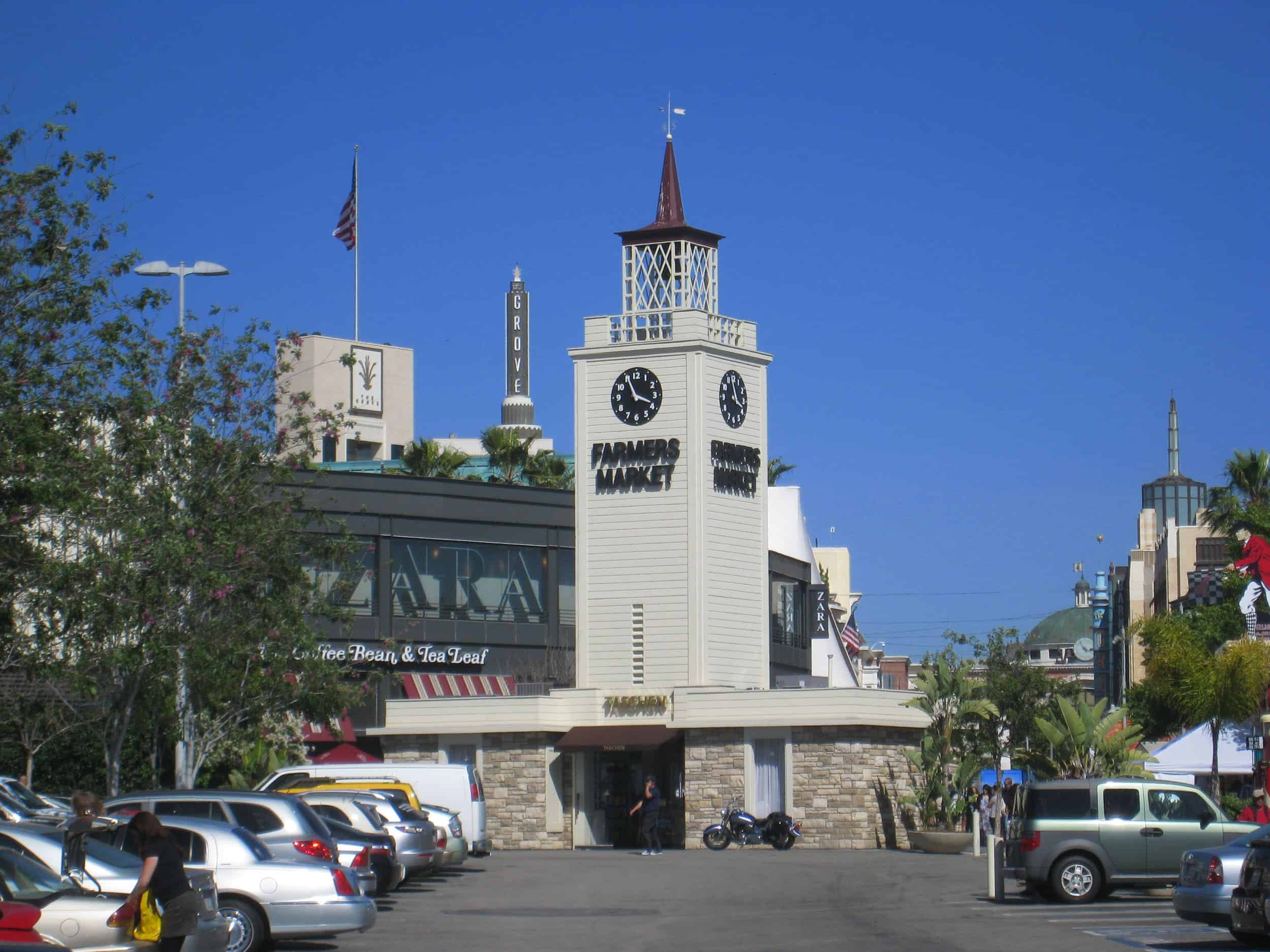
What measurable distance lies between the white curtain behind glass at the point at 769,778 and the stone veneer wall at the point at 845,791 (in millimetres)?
430

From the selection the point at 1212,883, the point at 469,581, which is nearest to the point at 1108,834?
the point at 1212,883

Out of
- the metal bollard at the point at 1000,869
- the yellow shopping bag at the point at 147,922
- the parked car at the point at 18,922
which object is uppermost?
the parked car at the point at 18,922

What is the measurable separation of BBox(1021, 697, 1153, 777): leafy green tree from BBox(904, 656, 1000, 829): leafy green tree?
1.99 meters

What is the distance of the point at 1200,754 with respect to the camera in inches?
1762

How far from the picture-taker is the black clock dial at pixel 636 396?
45500 mm

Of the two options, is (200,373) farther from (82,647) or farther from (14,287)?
(14,287)

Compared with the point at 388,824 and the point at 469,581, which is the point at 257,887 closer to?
the point at 388,824

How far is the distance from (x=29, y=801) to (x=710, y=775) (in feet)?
58.7

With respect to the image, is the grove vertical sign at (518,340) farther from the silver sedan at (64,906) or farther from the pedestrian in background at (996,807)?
the silver sedan at (64,906)

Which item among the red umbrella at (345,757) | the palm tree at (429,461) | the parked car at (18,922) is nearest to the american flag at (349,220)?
the palm tree at (429,461)

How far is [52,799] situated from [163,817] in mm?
15920

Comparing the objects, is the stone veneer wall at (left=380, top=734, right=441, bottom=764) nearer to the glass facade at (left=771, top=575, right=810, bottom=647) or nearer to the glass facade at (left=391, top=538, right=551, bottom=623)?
the glass facade at (left=391, top=538, right=551, bottom=623)

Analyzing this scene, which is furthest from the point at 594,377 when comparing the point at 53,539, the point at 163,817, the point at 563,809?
the point at 163,817

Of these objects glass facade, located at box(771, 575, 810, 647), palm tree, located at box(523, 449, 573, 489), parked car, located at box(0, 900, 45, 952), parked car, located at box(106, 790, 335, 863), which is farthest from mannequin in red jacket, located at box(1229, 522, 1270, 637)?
parked car, located at box(0, 900, 45, 952)
